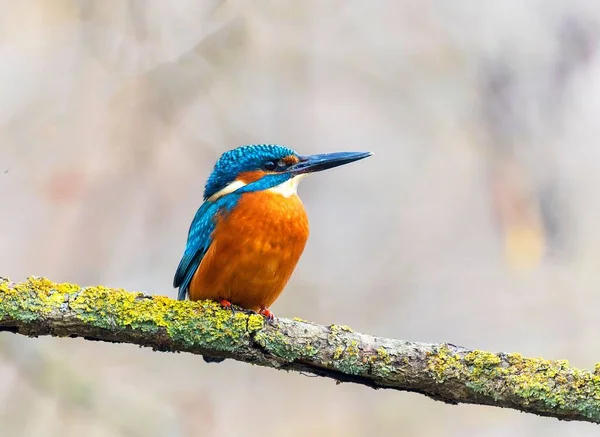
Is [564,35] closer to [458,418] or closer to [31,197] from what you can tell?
[458,418]

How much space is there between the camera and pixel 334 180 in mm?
4758

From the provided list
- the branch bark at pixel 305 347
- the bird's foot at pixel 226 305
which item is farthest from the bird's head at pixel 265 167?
the branch bark at pixel 305 347

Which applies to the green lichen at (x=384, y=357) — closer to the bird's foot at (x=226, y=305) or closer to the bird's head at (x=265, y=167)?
the bird's foot at (x=226, y=305)

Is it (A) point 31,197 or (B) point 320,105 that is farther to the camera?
(B) point 320,105

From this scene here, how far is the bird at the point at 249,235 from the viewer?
3.23 m

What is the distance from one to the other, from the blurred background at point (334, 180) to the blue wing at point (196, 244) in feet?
2.14

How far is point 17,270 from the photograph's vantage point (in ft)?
14.0

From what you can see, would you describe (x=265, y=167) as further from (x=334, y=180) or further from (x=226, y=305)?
(x=334, y=180)

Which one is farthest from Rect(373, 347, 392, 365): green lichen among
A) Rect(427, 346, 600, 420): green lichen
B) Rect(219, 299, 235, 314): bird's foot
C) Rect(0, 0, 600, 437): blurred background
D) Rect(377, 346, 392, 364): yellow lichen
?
Rect(0, 0, 600, 437): blurred background

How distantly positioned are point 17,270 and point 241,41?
6.18 ft

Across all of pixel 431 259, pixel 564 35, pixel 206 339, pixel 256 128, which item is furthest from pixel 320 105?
pixel 206 339

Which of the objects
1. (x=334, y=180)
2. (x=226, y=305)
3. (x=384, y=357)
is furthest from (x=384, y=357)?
(x=334, y=180)

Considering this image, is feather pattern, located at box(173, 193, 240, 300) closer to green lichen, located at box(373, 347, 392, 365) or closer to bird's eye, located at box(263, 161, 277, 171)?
bird's eye, located at box(263, 161, 277, 171)

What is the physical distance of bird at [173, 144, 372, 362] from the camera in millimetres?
3232
